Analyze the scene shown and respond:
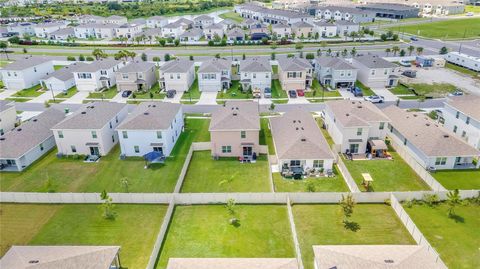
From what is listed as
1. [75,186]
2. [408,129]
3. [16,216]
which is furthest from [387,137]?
[16,216]

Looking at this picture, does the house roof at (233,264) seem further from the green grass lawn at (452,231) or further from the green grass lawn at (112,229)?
the green grass lawn at (452,231)

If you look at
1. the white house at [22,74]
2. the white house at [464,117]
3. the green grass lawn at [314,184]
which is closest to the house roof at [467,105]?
the white house at [464,117]

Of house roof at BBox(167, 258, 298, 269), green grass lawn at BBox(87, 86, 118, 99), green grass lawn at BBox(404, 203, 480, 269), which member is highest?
green grass lawn at BBox(87, 86, 118, 99)

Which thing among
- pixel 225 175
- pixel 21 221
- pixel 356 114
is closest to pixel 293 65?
pixel 356 114

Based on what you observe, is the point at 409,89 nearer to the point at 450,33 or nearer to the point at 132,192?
the point at 132,192

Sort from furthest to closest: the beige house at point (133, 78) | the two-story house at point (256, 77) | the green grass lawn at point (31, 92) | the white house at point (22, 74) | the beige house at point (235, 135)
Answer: the white house at point (22, 74) → the green grass lawn at point (31, 92) → the beige house at point (133, 78) → the two-story house at point (256, 77) → the beige house at point (235, 135)

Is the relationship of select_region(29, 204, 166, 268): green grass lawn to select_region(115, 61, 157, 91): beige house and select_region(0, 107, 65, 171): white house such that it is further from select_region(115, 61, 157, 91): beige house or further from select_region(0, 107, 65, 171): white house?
select_region(115, 61, 157, 91): beige house

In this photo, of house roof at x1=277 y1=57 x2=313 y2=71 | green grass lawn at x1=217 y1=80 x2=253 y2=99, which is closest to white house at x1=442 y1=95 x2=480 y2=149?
house roof at x1=277 y1=57 x2=313 y2=71
